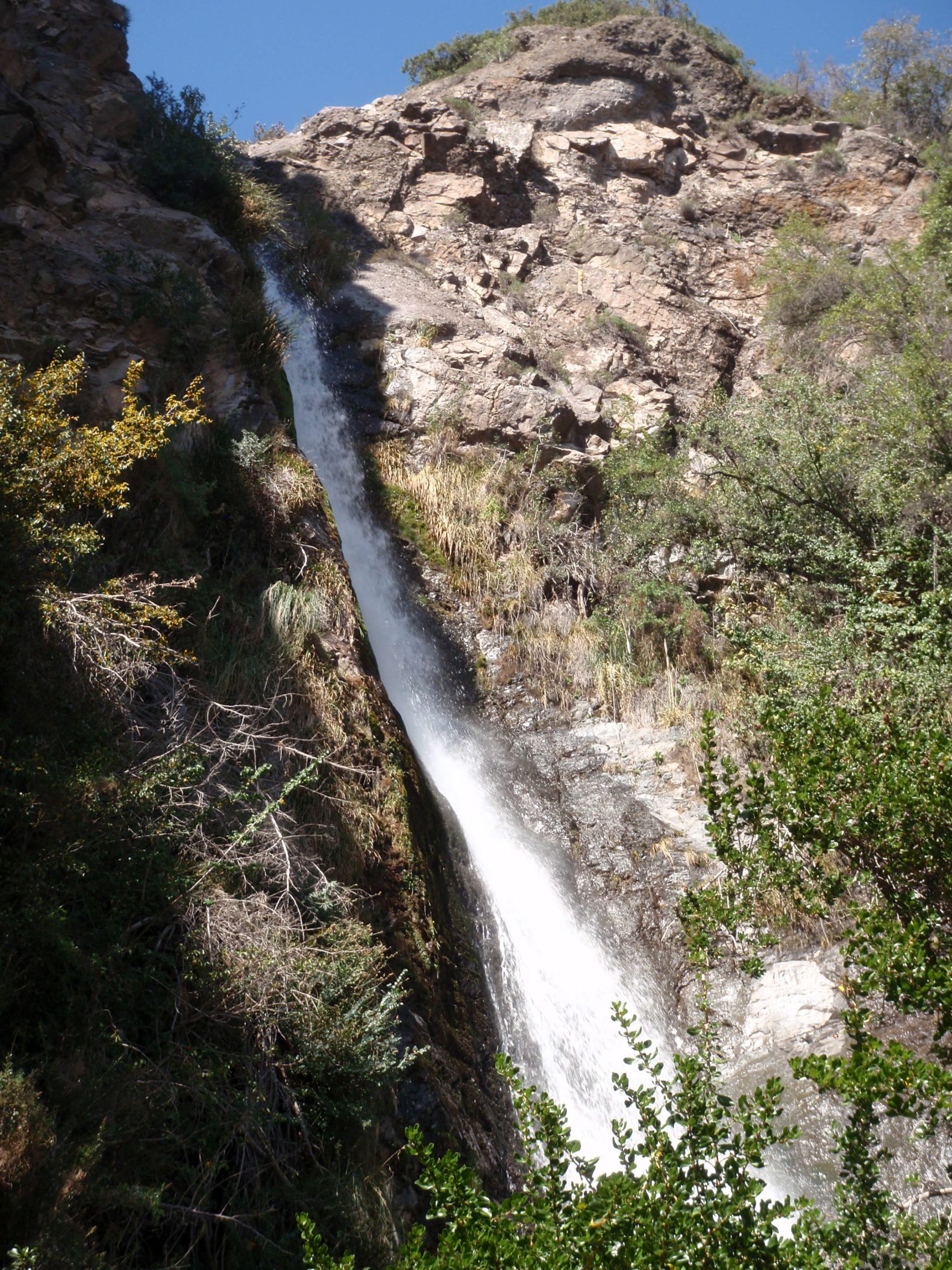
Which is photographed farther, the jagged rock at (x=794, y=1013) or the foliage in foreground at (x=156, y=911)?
the jagged rock at (x=794, y=1013)

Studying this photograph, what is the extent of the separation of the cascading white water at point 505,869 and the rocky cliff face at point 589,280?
0.43 meters

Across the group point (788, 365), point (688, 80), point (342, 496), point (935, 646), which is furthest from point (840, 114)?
point (935, 646)

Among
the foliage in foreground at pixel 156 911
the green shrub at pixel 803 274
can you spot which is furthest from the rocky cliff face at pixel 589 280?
the foliage in foreground at pixel 156 911

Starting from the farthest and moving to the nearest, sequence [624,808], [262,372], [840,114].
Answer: [840,114]
[262,372]
[624,808]

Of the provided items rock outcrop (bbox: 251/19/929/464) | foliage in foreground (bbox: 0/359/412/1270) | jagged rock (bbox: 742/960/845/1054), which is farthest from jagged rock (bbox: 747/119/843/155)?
jagged rock (bbox: 742/960/845/1054)

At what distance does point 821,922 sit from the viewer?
7.68 metres

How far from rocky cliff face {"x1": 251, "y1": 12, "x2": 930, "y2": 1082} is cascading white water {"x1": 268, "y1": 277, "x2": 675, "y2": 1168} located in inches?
16.8

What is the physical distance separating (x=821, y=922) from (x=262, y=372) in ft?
25.7

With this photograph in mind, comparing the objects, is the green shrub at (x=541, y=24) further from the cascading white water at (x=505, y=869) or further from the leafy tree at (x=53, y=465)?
the leafy tree at (x=53, y=465)

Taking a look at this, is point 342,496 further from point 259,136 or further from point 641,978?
point 259,136

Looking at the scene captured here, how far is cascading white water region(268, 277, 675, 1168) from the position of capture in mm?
7047

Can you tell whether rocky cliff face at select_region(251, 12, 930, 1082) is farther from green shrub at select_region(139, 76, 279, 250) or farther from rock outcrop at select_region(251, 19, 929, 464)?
green shrub at select_region(139, 76, 279, 250)

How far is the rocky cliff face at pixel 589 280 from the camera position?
9281 millimetres

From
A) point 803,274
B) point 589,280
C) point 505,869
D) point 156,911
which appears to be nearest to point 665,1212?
point 156,911
